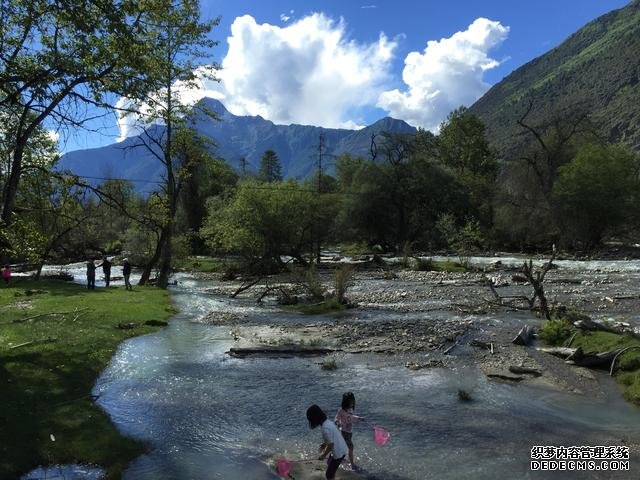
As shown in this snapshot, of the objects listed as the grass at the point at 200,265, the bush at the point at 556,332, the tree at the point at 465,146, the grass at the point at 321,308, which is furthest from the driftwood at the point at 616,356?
the tree at the point at 465,146

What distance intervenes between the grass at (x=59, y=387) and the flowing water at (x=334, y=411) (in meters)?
0.61

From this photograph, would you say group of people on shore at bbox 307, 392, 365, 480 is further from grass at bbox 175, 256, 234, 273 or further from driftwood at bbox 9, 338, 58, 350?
grass at bbox 175, 256, 234, 273

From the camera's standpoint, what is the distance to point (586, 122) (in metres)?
79.9

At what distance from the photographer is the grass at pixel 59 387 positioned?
937 cm

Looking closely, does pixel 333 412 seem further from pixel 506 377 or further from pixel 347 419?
pixel 506 377

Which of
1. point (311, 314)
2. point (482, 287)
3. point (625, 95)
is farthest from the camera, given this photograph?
point (625, 95)

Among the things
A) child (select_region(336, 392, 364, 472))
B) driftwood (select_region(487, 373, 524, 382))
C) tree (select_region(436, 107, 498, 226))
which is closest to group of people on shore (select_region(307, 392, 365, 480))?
child (select_region(336, 392, 364, 472))

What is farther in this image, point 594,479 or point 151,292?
point 151,292

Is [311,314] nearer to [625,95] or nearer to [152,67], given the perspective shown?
[152,67]

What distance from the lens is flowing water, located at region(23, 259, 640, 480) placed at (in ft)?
31.1

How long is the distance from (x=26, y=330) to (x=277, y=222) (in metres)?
35.3

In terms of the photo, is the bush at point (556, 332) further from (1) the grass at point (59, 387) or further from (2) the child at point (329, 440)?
(1) the grass at point (59, 387)

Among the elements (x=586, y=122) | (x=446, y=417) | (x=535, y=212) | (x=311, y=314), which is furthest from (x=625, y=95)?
(x=446, y=417)

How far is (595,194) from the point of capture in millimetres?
62406
